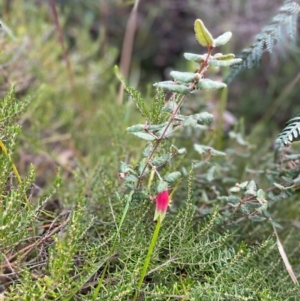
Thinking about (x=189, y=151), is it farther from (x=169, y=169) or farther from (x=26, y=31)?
(x=26, y=31)

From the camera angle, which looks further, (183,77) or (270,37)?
(270,37)

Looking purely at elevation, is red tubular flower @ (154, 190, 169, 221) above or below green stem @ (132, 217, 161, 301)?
above

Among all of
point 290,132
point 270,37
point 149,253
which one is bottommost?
point 149,253

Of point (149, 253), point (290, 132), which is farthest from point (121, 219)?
point (290, 132)

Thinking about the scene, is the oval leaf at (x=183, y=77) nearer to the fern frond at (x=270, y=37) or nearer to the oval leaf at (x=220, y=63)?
the oval leaf at (x=220, y=63)

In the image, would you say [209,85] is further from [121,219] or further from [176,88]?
[121,219]

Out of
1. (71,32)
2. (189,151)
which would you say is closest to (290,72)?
(189,151)

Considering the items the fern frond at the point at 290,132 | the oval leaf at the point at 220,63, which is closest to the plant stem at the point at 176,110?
the oval leaf at the point at 220,63

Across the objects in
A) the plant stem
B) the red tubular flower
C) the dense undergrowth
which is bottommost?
the dense undergrowth

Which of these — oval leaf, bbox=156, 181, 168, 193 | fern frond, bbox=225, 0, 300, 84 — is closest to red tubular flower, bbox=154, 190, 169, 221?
oval leaf, bbox=156, 181, 168, 193

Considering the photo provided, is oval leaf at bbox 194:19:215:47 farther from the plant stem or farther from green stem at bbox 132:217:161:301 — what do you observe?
green stem at bbox 132:217:161:301
